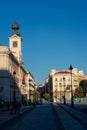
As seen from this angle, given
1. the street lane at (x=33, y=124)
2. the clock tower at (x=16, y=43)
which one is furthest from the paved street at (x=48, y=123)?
the clock tower at (x=16, y=43)

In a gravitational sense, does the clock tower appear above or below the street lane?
above

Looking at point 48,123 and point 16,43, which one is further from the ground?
point 16,43

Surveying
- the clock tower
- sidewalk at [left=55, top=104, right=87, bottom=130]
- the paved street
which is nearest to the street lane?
the paved street

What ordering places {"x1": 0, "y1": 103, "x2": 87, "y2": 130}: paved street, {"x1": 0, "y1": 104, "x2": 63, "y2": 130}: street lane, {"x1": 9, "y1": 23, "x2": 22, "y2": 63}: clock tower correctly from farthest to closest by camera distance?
{"x1": 9, "y1": 23, "x2": 22, "y2": 63}: clock tower < {"x1": 0, "y1": 103, "x2": 87, "y2": 130}: paved street < {"x1": 0, "y1": 104, "x2": 63, "y2": 130}: street lane

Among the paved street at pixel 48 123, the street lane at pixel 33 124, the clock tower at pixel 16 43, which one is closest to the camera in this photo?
the street lane at pixel 33 124

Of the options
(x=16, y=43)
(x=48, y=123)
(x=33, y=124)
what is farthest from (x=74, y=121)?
(x=16, y=43)

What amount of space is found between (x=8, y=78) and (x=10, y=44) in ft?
115

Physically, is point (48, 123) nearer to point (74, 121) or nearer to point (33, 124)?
point (33, 124)

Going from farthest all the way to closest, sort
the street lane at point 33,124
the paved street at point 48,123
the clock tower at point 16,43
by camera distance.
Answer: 1. the clock tower at point 16,43
2. the paved street at point 48,123
3. the street lane at point 33,124

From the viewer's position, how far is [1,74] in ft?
310

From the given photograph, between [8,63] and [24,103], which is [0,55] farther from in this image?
[24,103]

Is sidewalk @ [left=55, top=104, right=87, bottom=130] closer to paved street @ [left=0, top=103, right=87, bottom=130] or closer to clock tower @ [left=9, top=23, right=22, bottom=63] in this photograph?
paved street @ [left=0, top=103, right=87, bottom=130]

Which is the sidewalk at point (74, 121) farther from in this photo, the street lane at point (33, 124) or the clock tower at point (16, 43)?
the clock tower at point (16, 43)

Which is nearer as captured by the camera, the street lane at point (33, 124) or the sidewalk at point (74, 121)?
the street lane at point (33, 124)
